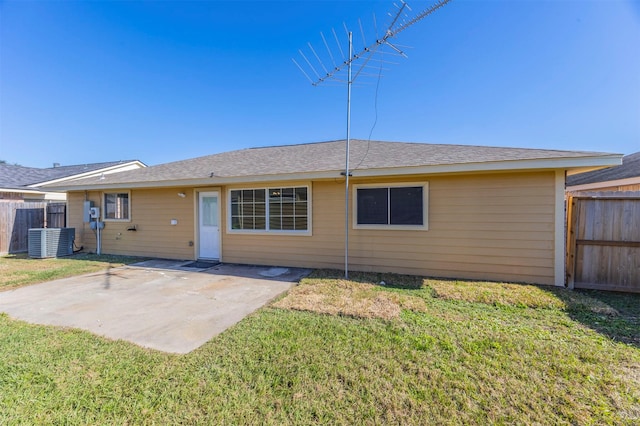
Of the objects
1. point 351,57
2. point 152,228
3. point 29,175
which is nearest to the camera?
point 351,57

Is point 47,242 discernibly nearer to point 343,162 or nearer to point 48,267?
point 48,267

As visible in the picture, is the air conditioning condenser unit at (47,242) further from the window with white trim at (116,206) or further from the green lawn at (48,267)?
the window with white trim at (116,206)

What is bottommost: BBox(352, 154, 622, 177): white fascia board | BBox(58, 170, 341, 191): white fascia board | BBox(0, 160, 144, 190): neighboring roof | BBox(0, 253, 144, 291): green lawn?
BBox(0, 253, 144, 291): green lawn

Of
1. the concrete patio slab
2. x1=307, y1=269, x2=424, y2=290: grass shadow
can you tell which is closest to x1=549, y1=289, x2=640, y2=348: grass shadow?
x1=307, y1=269, x2=424, y2=290: grass shadow

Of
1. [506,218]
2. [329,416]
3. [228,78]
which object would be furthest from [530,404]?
[228,78]

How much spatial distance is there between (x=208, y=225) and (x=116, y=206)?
393 cm

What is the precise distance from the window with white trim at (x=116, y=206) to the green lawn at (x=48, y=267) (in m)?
1.39

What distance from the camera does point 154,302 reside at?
437 centimetres

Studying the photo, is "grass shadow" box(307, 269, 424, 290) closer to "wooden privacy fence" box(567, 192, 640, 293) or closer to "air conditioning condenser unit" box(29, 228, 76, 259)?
"wooden privacy fence" box(567, 192, 640, 293)

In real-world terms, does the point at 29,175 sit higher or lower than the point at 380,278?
higher

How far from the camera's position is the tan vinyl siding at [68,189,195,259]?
814cm

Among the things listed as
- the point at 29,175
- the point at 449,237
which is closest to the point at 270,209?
the point at 449,237

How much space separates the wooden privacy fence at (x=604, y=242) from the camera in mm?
4820

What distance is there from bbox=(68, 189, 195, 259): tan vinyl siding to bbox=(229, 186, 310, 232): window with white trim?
1568mm
